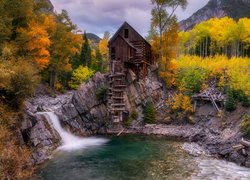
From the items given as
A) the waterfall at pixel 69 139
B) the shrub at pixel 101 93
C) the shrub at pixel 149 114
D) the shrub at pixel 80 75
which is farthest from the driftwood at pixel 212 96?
the shrub at pixel 80 75

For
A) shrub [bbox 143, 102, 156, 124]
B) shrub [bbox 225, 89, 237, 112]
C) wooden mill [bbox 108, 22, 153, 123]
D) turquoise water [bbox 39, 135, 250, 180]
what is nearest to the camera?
turquoise water [bbox 39, 135, 250, 180]

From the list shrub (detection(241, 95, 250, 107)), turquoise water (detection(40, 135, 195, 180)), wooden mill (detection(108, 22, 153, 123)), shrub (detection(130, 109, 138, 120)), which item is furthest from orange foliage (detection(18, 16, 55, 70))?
shrub (detection(241, 95, 250, 107))

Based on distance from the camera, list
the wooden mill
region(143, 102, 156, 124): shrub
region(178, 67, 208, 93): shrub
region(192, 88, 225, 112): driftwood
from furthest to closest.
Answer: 1. region(178, 67, 208, 93): shrub
2. the wooden mill
3. region(143, 102, 156, 124): shrub
4. region(192, 88, 225, 112): driftwood

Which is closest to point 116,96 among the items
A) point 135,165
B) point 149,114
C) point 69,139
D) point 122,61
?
point 149,114

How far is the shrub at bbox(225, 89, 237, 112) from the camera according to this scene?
35.7 m

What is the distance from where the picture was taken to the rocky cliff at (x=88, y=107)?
3136cm

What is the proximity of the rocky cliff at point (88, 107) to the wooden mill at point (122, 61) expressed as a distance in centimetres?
101

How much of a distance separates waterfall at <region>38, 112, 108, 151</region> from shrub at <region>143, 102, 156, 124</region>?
27.2ft

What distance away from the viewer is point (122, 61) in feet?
145

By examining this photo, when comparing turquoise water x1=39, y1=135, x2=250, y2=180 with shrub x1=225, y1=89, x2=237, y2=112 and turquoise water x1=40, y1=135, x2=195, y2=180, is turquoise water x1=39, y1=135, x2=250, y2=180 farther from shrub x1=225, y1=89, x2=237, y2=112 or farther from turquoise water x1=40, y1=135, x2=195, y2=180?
shrub x1=225, y1=89, x2=237, y2=112

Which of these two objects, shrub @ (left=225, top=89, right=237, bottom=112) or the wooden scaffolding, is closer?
shrub @ (left=225, top=89, right=237, bottom=112)

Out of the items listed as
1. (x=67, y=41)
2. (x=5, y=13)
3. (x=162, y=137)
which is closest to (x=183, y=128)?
(x=162, y=137)

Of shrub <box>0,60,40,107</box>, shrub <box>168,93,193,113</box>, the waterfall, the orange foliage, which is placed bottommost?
the waterfall

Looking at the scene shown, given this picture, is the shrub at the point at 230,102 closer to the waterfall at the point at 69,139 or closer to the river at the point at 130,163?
the river at the point at 130,163
